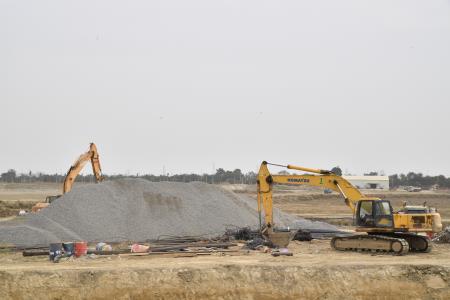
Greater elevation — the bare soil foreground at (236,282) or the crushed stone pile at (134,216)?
the crushed stone pile at (134,216)

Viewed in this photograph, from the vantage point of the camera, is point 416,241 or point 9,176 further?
point 9,176

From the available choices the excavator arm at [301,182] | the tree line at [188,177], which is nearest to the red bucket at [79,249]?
the excavator arm at [301,182]

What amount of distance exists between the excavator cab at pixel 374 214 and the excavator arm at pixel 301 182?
1.24m

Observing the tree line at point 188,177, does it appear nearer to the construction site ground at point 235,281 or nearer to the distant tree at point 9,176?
the distant tree at point 9,176

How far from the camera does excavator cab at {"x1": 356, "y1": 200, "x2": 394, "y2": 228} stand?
20203 mm

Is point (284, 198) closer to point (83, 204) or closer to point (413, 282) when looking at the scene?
point (83, 204)

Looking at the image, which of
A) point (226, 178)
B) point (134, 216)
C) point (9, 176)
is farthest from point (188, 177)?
point (134, 216)

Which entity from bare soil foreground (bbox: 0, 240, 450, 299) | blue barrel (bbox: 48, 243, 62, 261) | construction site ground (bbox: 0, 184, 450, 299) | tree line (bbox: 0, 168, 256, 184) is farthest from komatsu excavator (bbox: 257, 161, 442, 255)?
tree line (bbox: 0, 168, 256, 184)

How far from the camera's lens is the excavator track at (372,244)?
19.3m

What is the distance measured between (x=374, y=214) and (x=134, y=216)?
416 inches

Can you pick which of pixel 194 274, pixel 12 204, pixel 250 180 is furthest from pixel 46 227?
pixel 250 180

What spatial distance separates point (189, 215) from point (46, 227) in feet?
20.7

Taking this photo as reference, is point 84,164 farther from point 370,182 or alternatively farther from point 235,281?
point 370,182

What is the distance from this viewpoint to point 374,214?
66.7 feet
